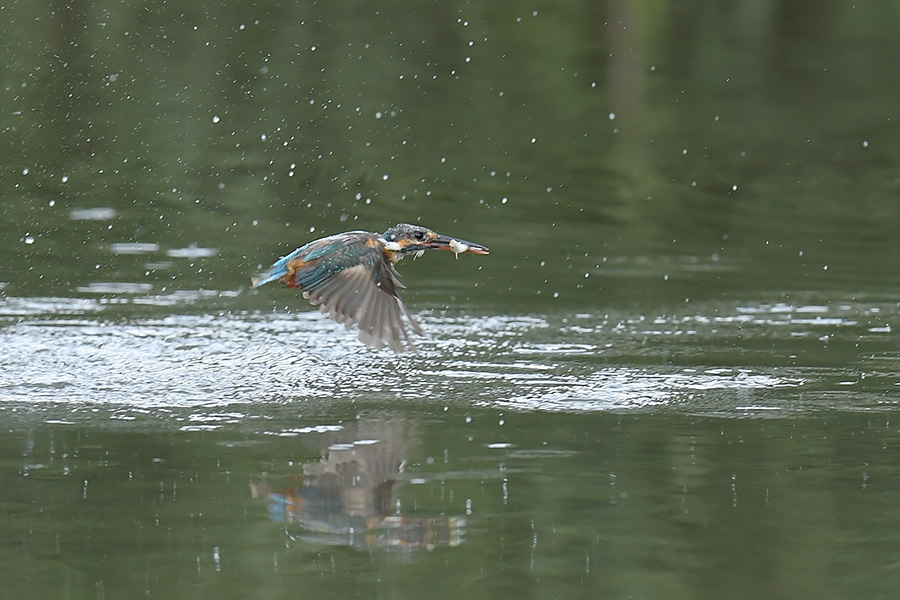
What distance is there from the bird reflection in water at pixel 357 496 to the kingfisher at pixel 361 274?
1.55 feet

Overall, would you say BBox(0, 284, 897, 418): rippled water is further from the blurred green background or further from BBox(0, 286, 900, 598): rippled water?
the blurred green background

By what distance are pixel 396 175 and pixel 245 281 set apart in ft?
11.8

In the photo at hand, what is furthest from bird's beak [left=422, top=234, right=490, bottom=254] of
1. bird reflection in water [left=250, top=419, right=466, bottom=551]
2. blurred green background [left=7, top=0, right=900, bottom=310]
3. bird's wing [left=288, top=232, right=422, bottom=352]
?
blurred green background [left=7, top=0, right=900, bottom=310]

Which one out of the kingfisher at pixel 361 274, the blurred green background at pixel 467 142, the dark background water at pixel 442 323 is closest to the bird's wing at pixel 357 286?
the kingfisher at pixel 361 274

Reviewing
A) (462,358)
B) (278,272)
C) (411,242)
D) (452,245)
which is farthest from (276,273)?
(462,358)

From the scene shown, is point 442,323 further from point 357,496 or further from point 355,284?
point 357,496

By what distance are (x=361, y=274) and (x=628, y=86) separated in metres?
10.9

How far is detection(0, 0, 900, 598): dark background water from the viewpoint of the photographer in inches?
193

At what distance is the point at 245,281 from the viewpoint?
8.96 meters

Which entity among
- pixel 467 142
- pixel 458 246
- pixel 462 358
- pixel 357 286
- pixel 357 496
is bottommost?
pixel 357 496

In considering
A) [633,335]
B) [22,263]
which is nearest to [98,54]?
[22,263]

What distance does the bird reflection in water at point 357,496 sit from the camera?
4.90 m

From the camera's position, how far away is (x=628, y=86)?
1689 centimetres

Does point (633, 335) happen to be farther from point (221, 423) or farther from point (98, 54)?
point (98, 54)
